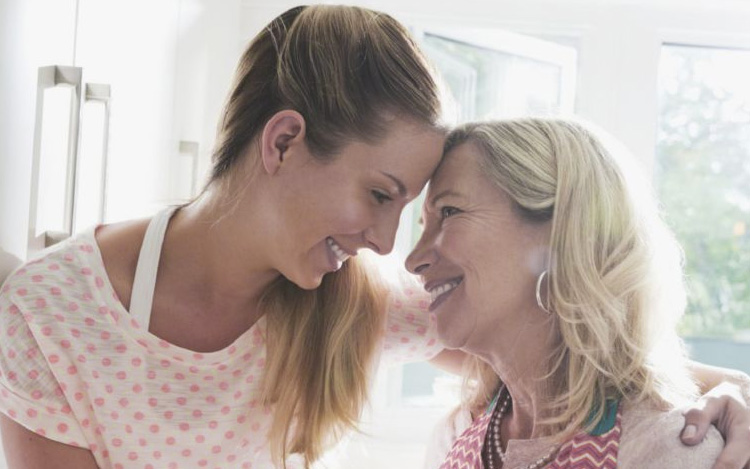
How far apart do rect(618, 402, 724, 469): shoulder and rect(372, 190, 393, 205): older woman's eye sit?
0.45 metres

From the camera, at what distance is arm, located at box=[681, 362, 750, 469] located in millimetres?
1224

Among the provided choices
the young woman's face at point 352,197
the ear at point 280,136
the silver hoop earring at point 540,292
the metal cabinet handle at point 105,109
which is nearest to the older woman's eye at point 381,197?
the young woman's face at point 352,197

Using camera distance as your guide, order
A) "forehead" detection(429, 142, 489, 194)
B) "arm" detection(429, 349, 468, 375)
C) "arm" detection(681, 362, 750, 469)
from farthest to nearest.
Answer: "arm" detection(429, 349, 468, 375)
"forehead" detection(429, 142, 489, 194)
"arm" detection(681, 362, 750, 469)

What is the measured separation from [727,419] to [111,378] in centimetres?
84

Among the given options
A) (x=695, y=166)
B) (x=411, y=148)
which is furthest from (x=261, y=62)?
(x=695, y=166)

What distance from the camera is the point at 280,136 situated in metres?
1.33

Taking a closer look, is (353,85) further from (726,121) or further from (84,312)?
(726,121)

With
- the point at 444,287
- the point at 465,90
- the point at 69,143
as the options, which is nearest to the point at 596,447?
the point at 444,287

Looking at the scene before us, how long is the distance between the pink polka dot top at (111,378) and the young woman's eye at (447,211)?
1.07 feet

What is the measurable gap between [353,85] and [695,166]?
1591mm

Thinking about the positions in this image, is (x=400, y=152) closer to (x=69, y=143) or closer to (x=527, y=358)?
(x=527, y=358)

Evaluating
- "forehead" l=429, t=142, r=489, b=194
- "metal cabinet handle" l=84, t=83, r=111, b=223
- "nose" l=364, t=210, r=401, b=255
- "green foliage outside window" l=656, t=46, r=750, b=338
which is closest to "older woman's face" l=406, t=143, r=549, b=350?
"forehead" l=429, t=142, r=489, b=194

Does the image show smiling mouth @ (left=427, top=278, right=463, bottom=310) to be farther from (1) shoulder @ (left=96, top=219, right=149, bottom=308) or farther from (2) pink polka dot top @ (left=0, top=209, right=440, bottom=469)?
(1) shoulder @ (left=96, top=219, right=149, bottom=308)

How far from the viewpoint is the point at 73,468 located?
1.33 meters
